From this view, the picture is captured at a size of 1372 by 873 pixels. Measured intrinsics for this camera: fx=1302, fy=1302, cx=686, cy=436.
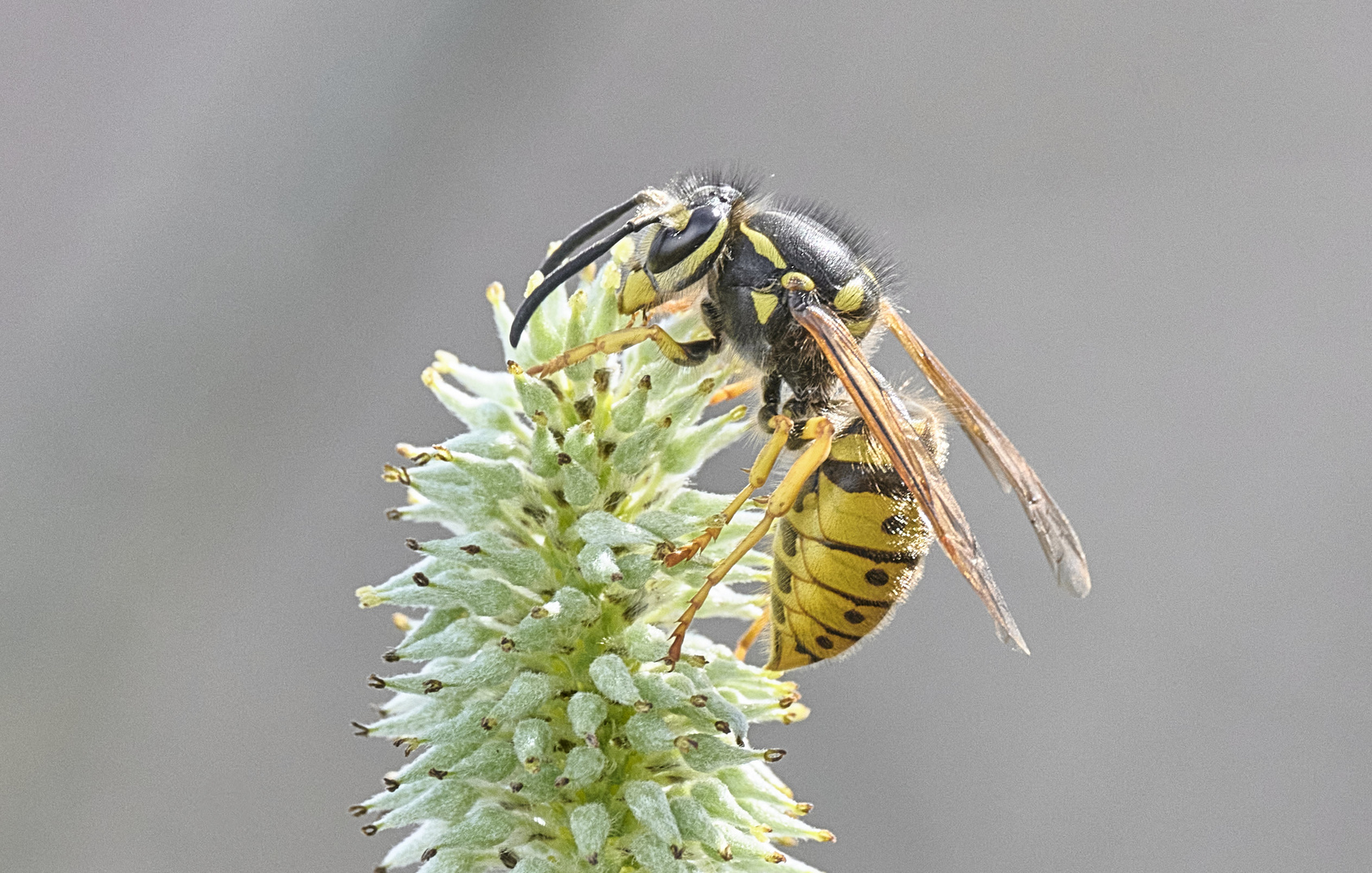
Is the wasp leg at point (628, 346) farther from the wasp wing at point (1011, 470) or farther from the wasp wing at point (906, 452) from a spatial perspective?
the wasp wing at point (1011, 470)

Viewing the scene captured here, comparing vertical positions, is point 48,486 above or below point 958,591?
above

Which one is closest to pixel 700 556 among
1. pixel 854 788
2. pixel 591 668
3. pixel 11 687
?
pixel 591 668

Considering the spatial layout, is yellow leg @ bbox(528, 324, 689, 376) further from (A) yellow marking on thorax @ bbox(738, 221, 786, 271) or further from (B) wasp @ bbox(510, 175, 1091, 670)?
(A) yellow marking on thorax @ bbox(738, 221, 786, 271)

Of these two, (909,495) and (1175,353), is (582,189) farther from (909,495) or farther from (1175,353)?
(909,495)

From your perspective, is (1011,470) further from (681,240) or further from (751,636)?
(681,240)

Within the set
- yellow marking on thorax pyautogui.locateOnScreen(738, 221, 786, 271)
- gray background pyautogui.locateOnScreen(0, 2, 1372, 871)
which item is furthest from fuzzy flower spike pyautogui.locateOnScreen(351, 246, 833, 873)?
gray background pyautogui.locateOnScreen(0, 2, 1372, 871)

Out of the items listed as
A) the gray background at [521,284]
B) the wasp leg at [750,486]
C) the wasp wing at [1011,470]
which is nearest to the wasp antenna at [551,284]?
the wasp leg at [750,486]
